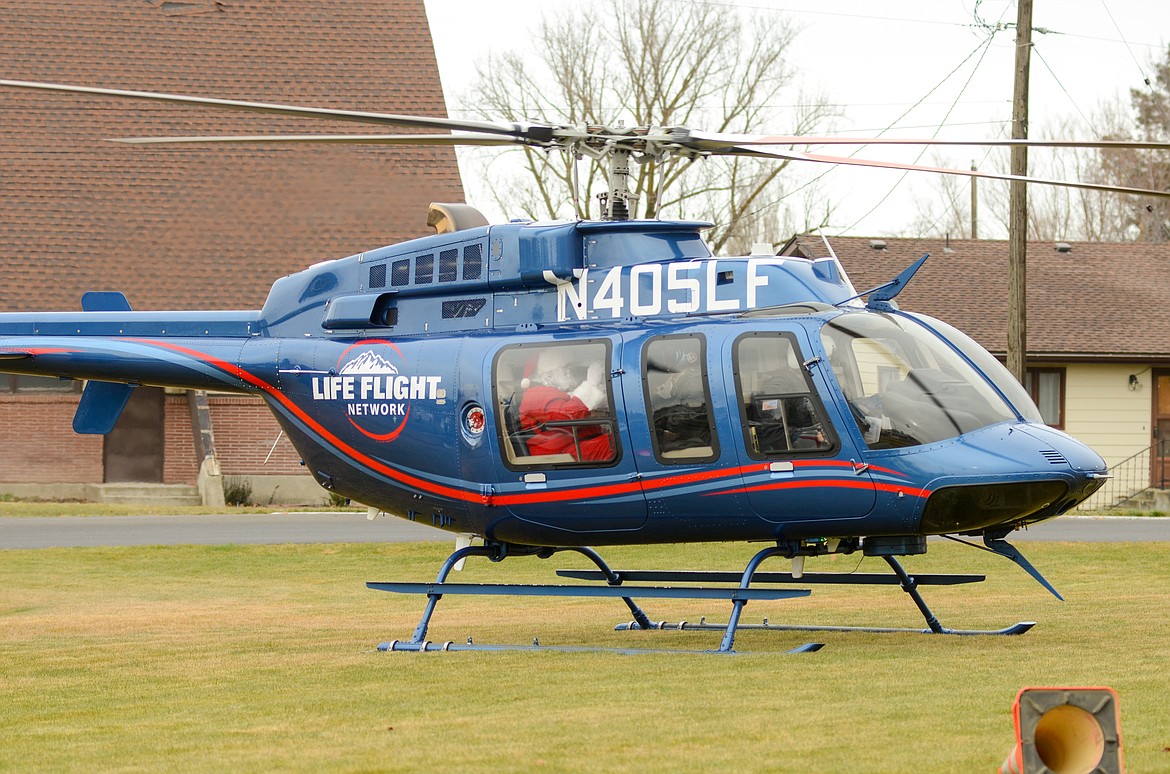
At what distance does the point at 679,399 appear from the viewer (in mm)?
11062

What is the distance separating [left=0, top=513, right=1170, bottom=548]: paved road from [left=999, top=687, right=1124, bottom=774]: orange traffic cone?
17.4 meters

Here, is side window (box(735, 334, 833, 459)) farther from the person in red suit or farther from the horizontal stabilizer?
the horizontal stabilizer

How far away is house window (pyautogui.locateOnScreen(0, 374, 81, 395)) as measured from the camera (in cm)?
3319

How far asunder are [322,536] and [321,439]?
12014mm

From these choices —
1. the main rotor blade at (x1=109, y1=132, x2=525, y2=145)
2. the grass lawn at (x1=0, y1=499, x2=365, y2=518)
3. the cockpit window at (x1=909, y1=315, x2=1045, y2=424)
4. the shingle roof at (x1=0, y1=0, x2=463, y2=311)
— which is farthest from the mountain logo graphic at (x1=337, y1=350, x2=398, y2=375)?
the grass lawn at (x1=0, y1=499, x2=365, y2=518)

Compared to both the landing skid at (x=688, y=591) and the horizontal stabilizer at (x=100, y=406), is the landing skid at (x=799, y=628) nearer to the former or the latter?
the landing skid at (x=688, y=591)

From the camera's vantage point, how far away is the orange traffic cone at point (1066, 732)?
6180 mm

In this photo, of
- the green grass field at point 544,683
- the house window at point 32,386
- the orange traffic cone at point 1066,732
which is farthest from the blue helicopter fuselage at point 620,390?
the house window at point 32,386

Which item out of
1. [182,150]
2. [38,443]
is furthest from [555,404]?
[38,443]

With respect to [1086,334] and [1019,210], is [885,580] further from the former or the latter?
[1086,334]

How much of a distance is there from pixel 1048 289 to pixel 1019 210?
50.8 feet

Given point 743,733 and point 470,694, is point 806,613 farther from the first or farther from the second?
point 743,733

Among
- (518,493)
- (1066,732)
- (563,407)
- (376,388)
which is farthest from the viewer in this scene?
(376,388)

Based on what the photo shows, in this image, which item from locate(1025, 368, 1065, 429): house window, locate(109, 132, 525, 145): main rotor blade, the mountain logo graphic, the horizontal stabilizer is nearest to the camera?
locate(109, 132, 525, 145): main rotor blade
